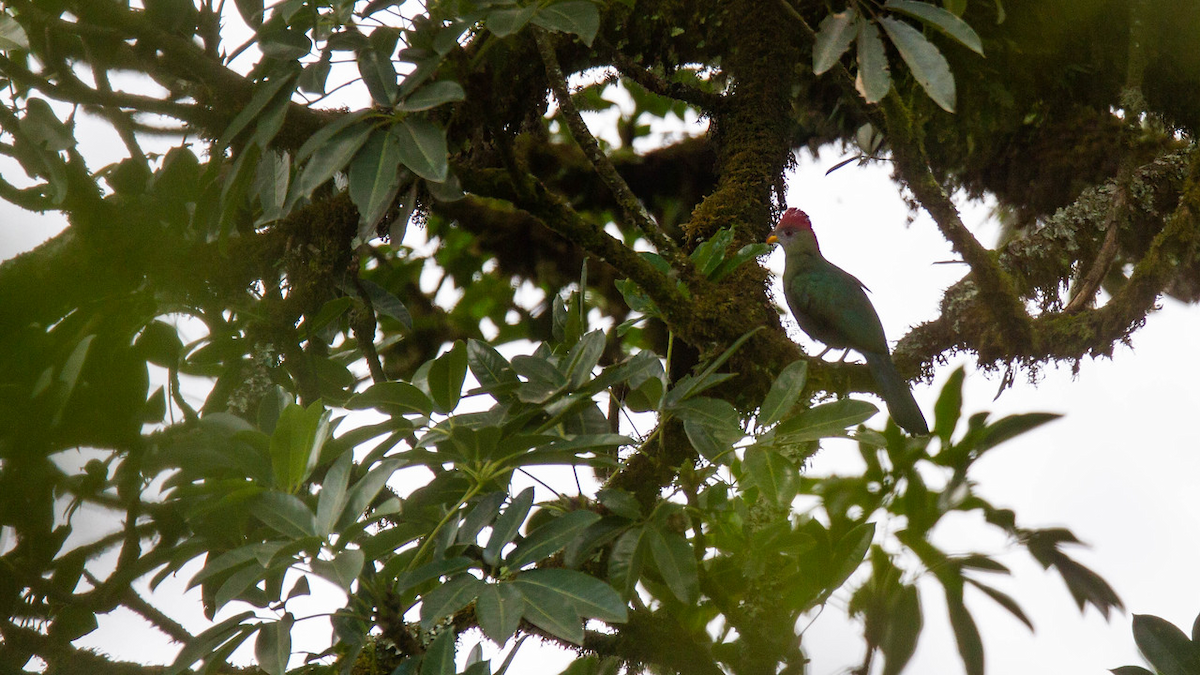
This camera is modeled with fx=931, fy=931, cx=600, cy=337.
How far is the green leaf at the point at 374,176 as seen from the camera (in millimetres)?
1468

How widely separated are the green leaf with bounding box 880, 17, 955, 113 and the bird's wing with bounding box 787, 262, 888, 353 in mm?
1101

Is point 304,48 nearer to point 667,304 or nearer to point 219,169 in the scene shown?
point 219,169

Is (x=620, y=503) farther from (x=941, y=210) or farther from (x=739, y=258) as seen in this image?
(x=941, y=210)

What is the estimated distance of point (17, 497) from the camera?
1.53 feet

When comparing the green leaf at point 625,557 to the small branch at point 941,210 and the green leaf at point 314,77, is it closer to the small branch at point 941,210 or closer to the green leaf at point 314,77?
the green leaf at point 314,77

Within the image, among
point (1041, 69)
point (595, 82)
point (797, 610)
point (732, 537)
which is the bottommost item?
point (797, 610)

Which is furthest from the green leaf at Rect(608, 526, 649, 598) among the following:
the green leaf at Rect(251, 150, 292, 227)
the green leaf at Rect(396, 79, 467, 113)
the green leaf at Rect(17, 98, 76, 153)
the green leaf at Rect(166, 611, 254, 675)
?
the green leaf at Rect(17, 98, 76, 153)

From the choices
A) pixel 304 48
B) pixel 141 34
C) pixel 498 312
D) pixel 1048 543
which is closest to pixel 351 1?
pixel 304 48

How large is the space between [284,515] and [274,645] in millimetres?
247

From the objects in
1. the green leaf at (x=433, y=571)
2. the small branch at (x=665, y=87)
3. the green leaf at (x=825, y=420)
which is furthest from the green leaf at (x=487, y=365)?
the small branch at (x=665, y=87)

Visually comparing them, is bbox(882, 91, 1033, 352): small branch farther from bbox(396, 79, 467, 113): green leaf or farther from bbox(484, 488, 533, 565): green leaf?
bbox(484, 488, 533, 565): green leaf

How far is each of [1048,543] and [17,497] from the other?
56.4 inches

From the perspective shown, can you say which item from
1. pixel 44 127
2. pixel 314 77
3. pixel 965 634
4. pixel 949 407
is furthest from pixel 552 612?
pixel 44 127

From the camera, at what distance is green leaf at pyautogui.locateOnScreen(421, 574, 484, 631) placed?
4.06 ft
